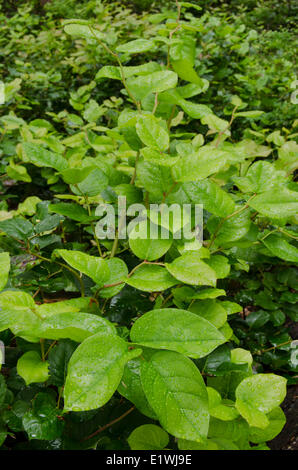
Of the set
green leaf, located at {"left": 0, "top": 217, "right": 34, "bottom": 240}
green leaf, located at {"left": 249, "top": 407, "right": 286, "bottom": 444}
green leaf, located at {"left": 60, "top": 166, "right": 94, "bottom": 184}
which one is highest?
green leaf, located at {"left": 60, "top": 166, "right": 94, "bottom": 184}

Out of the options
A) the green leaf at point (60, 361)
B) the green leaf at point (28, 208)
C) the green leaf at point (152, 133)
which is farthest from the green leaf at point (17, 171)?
the green leaf at point (60, 361)

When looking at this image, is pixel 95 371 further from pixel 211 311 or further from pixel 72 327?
pixel 211 311

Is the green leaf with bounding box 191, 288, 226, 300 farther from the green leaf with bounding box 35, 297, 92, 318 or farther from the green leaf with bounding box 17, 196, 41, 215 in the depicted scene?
the green leaf with bounding box 17, 196, 41, 215

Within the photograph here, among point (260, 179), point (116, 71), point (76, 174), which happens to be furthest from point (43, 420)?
point (116, 71)

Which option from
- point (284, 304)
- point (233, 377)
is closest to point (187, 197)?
point (233, 377)

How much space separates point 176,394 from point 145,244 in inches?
9.1

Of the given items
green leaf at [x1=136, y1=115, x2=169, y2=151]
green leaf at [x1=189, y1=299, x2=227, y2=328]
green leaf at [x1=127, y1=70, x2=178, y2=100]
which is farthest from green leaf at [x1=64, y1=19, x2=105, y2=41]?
green leaf at [x1=189, y1=299, x2=227, y2=328]

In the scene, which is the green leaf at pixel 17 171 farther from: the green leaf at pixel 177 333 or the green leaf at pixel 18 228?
the green leaf at pixel 177 333

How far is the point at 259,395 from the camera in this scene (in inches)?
20.3

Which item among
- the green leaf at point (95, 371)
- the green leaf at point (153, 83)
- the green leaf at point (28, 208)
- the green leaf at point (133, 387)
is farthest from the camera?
the green leaf at point (28, 208)

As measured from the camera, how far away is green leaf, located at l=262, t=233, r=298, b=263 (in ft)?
2.11

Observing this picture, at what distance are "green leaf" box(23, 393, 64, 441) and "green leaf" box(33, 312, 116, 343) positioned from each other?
0.15m

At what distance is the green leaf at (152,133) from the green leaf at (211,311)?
28 cm

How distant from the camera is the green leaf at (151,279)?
49 centimetres
